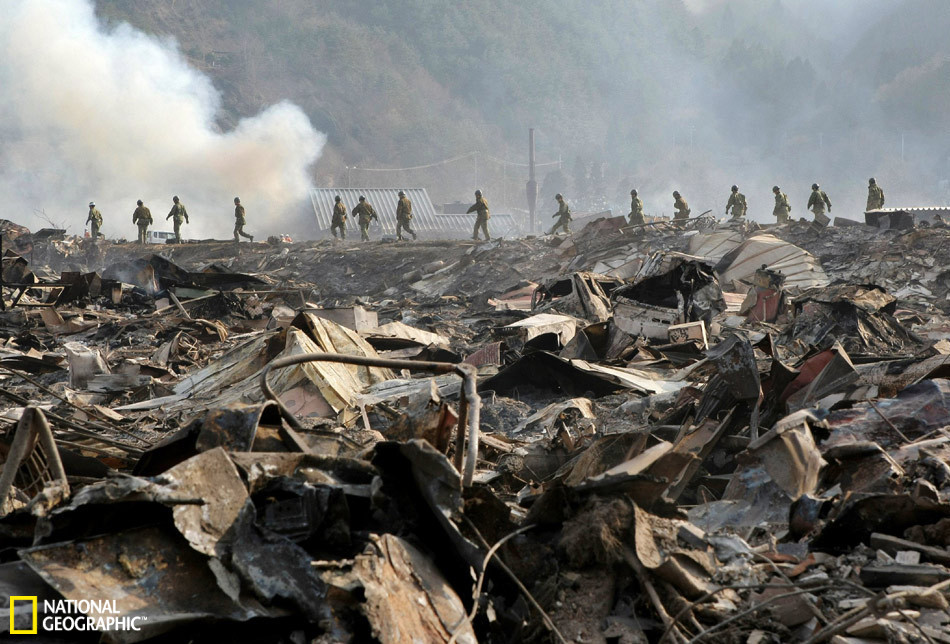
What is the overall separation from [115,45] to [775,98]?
5233 centimetres

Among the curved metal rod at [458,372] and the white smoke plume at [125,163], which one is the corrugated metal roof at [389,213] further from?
the curved metal rod at [458,372]

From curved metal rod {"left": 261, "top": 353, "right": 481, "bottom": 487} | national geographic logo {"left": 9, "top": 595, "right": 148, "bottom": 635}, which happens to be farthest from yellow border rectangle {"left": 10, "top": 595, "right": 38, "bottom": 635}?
curved metal rod {"left": 261, "top": 353, "right": 481, "bottom": 487}

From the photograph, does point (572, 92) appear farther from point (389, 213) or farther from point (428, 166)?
point (389, 213)

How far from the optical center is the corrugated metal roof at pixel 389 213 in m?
35.0

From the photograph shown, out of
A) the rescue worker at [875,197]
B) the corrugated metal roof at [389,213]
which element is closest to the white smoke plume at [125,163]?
the corrugated metal roof at [389,213]

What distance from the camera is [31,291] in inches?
537

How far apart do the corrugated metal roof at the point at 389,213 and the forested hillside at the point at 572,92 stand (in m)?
18.4

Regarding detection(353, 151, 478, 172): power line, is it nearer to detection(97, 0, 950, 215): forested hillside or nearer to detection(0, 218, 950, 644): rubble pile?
detection(97, 0, 950, 215): forested hillside

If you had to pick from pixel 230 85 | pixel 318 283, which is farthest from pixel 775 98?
pixel 318 283

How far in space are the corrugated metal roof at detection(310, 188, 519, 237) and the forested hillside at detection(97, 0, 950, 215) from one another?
724 inches

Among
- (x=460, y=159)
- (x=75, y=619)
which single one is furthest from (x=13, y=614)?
(x=460, y=159)

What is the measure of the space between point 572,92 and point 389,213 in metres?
46.8

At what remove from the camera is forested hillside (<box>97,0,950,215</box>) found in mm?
58875

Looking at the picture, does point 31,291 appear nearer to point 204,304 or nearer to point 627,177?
point 204,304
